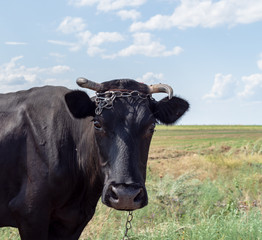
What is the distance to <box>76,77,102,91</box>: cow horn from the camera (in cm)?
451

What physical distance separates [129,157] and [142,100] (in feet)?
2.51

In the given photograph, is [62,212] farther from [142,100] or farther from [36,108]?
[142,100]

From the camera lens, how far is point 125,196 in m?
3.61

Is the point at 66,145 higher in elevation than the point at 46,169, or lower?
higher

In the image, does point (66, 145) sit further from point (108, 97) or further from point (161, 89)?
point (161, 89)


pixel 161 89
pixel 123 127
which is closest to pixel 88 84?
pixel 123 127

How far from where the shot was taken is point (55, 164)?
4.67 m

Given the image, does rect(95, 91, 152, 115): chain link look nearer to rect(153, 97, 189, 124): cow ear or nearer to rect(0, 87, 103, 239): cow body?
rect(153, 97, 189, 124): cow ear

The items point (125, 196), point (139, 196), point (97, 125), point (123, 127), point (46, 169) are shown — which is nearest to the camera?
point (125, 196)

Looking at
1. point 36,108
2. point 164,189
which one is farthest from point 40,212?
point 164,189

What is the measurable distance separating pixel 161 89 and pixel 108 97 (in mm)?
769

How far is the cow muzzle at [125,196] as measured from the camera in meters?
3.62

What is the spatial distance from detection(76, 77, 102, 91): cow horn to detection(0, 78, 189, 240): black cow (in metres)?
0.01

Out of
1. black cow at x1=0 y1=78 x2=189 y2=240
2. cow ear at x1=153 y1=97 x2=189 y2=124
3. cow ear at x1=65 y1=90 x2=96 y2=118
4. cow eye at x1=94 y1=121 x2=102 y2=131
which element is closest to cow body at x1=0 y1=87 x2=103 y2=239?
black cow at x1=0 y1=78 x2=189 y2=240
